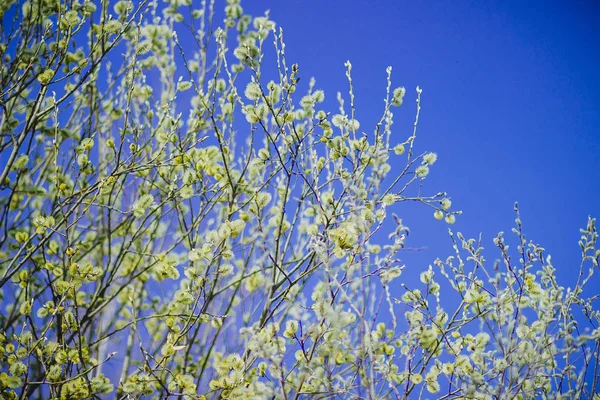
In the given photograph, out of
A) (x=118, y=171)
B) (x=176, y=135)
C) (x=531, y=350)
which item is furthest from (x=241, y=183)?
(x=531, y=350)

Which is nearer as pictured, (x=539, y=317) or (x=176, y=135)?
(x=539, y=317)

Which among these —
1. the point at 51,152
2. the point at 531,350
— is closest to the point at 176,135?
the point at 51,152

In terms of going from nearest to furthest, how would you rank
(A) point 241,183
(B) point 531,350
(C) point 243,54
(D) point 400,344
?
(B) point 531,350, (C) point 243,54, (D) point 400,344, (A) point 241,183

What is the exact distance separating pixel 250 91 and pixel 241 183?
2.10ft

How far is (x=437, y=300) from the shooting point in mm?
2203

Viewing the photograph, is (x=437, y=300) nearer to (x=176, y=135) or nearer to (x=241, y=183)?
(x=241, y=183)

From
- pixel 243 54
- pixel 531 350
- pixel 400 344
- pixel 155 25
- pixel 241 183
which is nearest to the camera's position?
pixel 531 350

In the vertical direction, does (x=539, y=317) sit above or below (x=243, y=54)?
below

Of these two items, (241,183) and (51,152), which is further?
(51,152)

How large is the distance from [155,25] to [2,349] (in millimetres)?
2088

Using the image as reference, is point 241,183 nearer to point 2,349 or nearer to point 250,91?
point 250,91

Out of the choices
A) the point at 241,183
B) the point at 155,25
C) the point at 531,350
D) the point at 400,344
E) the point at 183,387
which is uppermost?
the point at 155,25

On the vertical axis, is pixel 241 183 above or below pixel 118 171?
above

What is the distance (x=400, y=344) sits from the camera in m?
2.51
